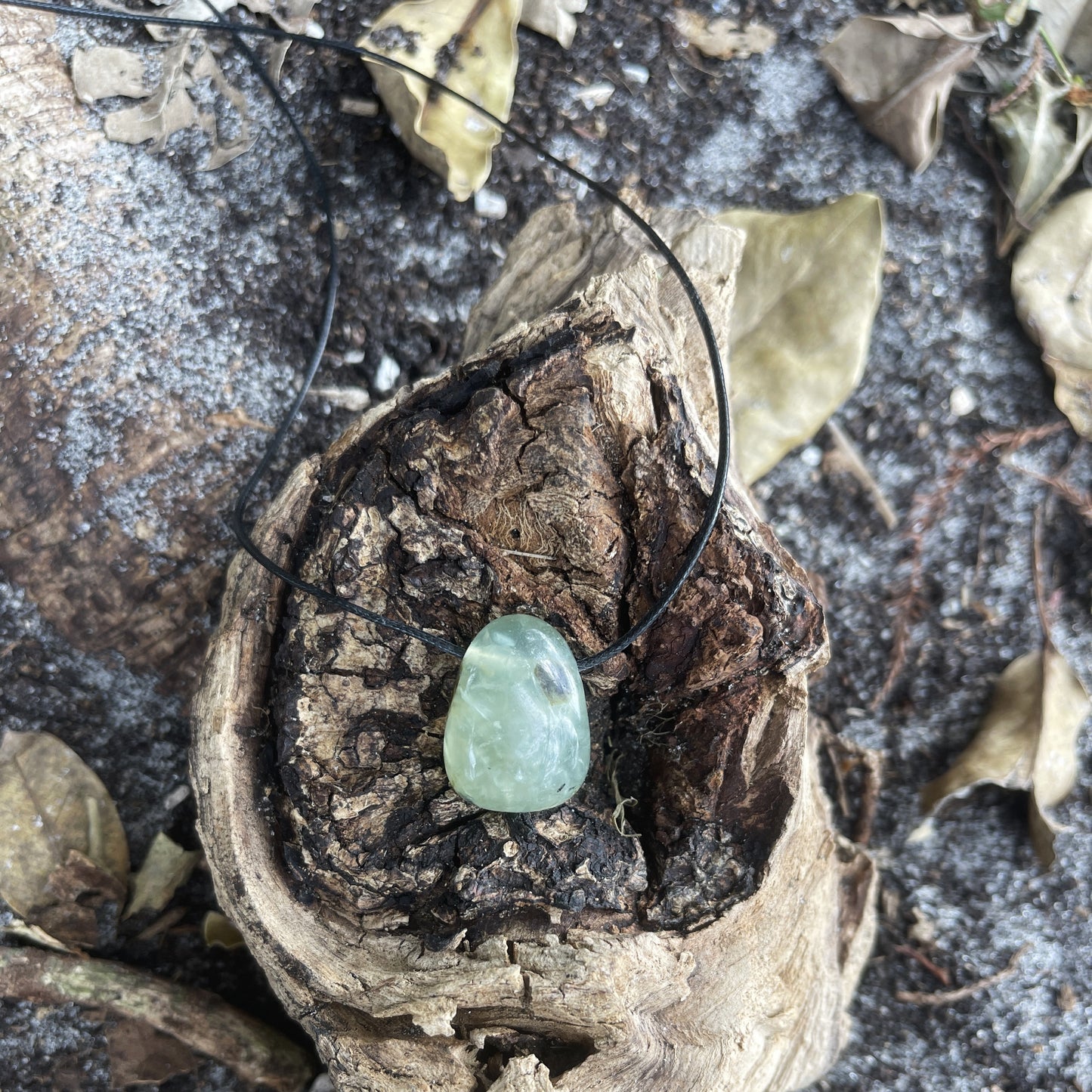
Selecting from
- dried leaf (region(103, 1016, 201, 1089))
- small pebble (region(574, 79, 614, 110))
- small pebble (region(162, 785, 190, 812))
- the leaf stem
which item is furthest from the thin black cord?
the leaf stem

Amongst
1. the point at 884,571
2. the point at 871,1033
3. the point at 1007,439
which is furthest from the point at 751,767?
the point at 1007,439

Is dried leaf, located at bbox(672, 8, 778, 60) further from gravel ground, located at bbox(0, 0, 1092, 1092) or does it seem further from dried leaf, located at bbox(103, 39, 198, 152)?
dried leaf, located at bbox(103, 39, 198, 152)

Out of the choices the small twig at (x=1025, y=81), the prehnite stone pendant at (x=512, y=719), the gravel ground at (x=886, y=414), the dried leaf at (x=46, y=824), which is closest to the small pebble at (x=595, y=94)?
the gravel ground at (x=886, y=414)

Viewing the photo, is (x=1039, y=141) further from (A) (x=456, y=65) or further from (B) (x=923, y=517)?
(A) (x=456, y=65)

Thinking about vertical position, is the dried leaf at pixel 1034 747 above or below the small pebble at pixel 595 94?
below

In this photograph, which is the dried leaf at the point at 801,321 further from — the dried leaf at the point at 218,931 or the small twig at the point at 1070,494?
the dried leaf at the point at 218,931
